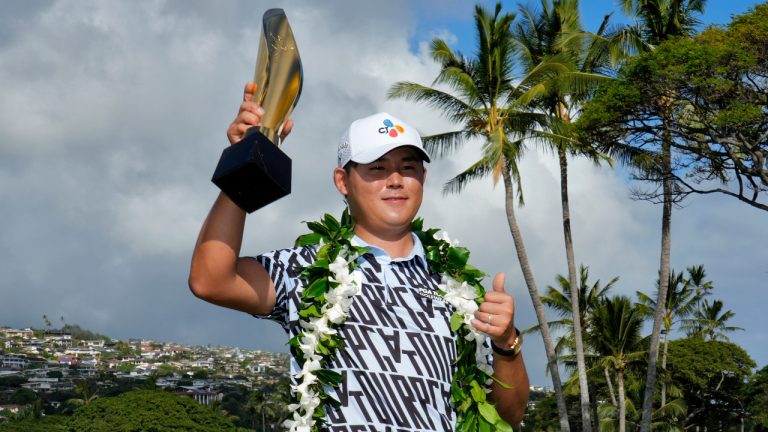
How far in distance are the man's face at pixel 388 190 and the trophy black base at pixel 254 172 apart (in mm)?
566

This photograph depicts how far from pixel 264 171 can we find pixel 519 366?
1239mm

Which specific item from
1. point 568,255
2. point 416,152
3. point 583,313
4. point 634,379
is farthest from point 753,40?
point 634,379

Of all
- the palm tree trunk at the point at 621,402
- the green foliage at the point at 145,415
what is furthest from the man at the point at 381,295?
the green foliage at the point at 145,415

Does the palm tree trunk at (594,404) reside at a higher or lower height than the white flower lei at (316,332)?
higher

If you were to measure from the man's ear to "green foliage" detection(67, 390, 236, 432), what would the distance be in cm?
5071

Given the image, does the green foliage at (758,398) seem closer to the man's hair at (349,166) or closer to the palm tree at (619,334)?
the palm tree at (619,334)

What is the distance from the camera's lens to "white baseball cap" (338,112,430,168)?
10.6 feet

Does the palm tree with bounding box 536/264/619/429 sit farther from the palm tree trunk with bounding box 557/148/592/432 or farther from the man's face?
the man's face

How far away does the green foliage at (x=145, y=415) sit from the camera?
51844mm

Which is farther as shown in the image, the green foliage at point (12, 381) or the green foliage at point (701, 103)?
the green foliage at point (12, 381)

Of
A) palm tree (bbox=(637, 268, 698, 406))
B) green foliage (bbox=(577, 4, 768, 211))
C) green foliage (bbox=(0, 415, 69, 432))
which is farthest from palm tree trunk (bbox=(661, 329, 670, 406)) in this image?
green foliage (bbox=(0, 415, 69, 432))

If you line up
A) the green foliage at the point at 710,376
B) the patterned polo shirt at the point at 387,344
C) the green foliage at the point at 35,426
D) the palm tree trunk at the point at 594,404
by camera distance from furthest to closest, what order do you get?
the green foliage at the point at 35,426, the palm tree trunk at the point at 594,404, the green foliage at the point at 710,376, the patterned polo shirt at the point at 387,344

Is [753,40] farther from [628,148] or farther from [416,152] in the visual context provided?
[416,152]

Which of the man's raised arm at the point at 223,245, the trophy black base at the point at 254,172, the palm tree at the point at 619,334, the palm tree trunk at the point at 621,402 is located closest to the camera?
the trophy black base at the point at 254,172
